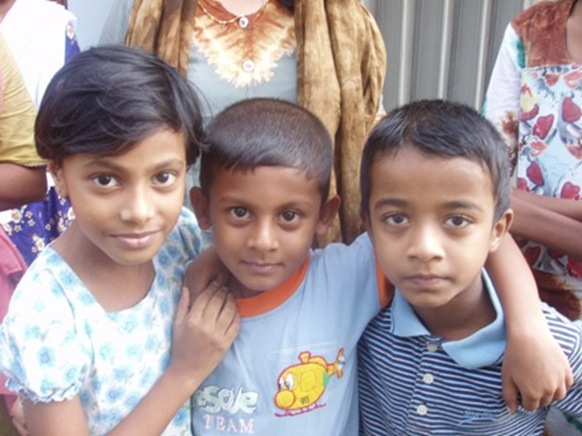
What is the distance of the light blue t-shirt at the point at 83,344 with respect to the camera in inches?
43.9

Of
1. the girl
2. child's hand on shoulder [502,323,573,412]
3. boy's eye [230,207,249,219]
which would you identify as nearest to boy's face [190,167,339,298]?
boy's eye [230,207,249,219]

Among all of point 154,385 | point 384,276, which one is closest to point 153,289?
point 154,385

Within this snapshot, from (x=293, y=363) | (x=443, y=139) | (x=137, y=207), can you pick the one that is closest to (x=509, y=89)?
(x=443, y=139)

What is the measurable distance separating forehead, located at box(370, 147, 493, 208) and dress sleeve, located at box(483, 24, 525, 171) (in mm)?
496

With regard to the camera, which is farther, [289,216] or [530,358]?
[289,216]

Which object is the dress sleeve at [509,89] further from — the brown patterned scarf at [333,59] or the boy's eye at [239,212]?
the boy's eye at [239,212]

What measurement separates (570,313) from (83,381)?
1.14 metres

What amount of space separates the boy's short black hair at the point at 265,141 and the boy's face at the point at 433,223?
0.19 m

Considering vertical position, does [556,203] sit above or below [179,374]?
above

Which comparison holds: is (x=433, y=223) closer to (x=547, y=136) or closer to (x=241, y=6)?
(x=547, y=136)

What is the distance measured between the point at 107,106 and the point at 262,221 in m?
0.36

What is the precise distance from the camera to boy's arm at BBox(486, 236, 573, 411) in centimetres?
120

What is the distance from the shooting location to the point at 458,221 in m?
1.23

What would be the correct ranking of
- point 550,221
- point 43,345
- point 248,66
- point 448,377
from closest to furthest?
point 43,345, point 448,377, point 550,221, point 248,66
